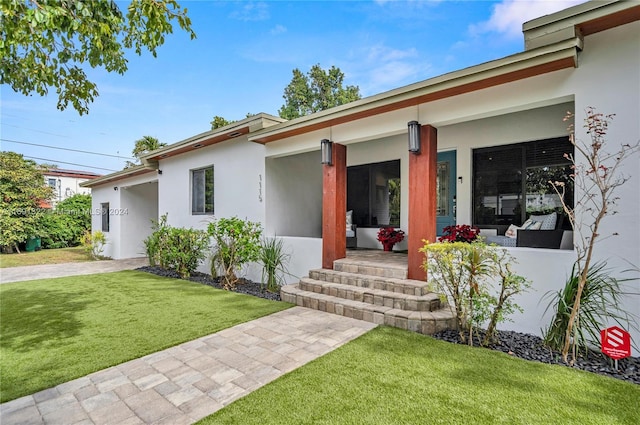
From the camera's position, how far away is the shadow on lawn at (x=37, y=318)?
14.7ft

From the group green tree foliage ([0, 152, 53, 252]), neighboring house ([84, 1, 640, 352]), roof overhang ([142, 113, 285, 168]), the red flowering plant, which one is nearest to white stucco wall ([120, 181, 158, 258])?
neighboring house ([84, 1, 640, 352])

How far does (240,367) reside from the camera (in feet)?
11.6

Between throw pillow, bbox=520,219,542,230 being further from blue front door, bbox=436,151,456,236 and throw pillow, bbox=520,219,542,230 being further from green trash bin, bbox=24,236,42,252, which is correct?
green trash bin, bbox=24,236,42,252

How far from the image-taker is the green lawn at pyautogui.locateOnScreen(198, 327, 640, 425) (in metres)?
2.59

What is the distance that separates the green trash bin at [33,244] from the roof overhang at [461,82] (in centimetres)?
1825

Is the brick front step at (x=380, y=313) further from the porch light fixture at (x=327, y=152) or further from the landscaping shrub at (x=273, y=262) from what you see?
the porch light fixture at (x=327, y=152)

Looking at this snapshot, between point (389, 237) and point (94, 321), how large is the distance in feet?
21.3

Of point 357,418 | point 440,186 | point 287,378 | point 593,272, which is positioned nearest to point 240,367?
point 287,378

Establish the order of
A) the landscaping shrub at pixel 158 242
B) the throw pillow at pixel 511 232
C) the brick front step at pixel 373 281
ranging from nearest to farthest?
the brick front step at pixel 373 281 < the throw pillow at pixel 511 232 < the landscaping shrub at pixel 158 242

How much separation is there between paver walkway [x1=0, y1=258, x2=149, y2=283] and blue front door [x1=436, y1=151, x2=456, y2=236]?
10310 mm

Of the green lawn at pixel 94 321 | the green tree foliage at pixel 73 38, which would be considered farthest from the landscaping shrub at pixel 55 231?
the green tree foliage at pixel 73 38

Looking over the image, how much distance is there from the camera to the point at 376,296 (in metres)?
5.23

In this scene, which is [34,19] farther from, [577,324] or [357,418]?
[577,324]

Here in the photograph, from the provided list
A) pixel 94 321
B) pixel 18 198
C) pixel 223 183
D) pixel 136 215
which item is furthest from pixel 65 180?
pixel 94 321
